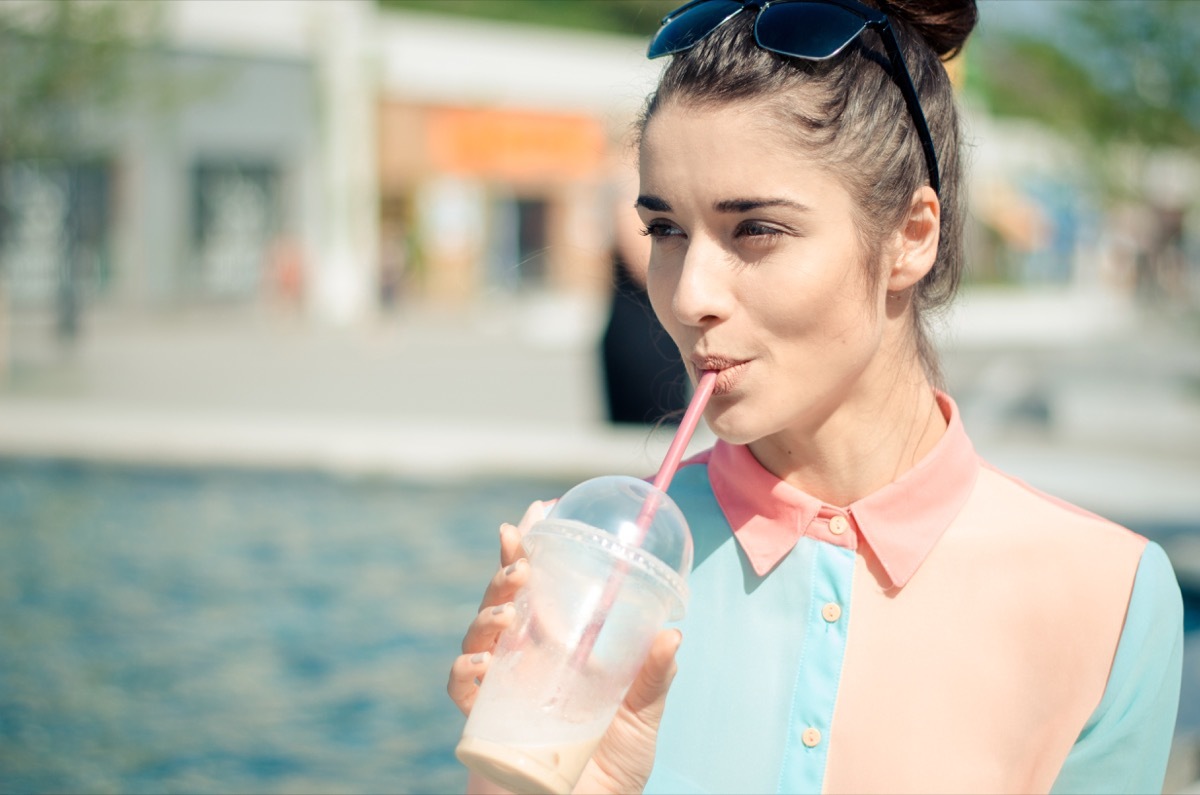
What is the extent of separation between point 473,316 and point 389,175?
484 cm

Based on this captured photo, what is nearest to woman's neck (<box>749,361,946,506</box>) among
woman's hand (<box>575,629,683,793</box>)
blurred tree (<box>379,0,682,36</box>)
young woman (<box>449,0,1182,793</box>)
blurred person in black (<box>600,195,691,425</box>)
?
young woman (<box>449,0,1182,793</box>)

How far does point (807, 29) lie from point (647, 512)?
0.58m

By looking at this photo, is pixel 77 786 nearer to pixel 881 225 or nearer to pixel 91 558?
pixel 91 558

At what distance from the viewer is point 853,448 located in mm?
1720

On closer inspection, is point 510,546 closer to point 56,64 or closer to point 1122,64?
point 1122,64

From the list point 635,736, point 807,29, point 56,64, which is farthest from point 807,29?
point 56,64

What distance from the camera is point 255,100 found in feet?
94.6

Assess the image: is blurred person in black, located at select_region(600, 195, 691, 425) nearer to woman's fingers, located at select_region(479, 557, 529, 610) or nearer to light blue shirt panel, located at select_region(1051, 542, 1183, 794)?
light blue shirt panel, located at select_region(1051, 542, 1183, 794)

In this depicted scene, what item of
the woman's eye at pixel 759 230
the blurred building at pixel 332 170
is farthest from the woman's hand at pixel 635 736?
the blurred building at pixel 332 170

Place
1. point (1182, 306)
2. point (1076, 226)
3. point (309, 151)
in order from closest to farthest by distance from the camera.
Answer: point (309, 151) < point (1182, 306) < point (1076, 226)

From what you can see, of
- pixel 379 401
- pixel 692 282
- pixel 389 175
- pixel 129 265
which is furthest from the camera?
pixel 389 175

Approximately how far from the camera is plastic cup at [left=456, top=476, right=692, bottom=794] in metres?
1.38

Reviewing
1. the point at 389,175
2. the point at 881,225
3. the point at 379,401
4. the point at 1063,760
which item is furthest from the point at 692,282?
the point at 389,175

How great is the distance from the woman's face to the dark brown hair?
2 cm
